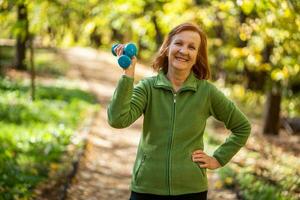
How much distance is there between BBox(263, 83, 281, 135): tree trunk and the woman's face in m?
9.53

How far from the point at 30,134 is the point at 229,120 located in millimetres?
6271

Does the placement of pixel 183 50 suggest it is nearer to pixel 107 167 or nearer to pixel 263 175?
pixel 263 175

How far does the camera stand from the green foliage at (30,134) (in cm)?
672

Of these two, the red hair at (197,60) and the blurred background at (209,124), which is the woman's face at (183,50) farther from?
the blurred background at (209,124)

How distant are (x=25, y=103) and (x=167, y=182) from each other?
9962mm

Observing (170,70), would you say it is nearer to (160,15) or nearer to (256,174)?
(256,174)

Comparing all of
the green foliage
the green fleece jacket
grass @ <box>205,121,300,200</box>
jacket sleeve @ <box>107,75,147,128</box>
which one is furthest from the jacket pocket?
grass @ <box>205,121,300,200</box>

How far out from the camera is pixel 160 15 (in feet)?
32.3

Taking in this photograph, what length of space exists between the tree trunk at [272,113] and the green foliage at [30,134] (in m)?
4.56

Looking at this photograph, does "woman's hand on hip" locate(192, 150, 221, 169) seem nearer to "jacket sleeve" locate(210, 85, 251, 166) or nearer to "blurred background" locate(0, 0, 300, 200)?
"jacket sleeve" locate(210, 85, 251, 166)

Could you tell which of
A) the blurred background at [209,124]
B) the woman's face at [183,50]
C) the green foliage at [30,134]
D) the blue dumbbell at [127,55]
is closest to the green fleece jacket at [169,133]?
the woman's face at [183,50]

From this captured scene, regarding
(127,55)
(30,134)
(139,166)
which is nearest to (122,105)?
(127,55)

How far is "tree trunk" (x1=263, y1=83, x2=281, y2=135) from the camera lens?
12.6m

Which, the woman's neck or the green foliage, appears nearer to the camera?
the woman's neck
